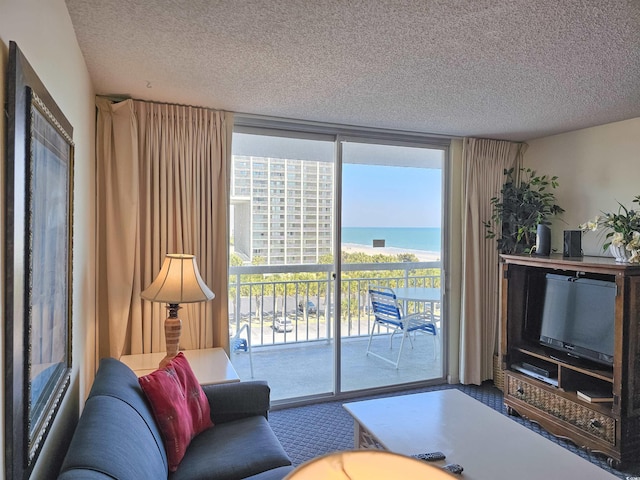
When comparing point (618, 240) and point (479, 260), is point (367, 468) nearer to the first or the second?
point (618, 240)

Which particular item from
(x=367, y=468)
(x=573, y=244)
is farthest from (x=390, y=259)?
(x=367, y=468)

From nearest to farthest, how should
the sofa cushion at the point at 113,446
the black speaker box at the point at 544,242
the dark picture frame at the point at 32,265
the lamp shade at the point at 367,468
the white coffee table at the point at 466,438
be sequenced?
the lamp shade at the point at 367,468 → the dark picture frame at the point at 32,265 → the sofa cushion at the point at 113,446 → the white coffee table at the point at 466,438 → the black speaker box at the point at 544,242

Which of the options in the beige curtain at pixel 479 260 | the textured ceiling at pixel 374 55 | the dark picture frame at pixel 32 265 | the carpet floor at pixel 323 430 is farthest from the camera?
the beige curtain at pixel 479 260

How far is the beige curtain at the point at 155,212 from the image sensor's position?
9.60 ft

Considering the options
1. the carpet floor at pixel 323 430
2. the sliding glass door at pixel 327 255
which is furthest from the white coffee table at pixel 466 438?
the sliding glass door at pixel 327 255

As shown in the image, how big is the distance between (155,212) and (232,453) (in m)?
1.77

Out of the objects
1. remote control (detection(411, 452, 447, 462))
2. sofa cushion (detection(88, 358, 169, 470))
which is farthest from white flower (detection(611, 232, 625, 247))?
sofa cushion (detection(88, 358, 169, 470))

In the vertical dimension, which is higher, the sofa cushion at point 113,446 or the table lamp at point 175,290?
the table lamp at point 175,290

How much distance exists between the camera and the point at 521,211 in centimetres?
389

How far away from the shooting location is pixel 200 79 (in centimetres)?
254

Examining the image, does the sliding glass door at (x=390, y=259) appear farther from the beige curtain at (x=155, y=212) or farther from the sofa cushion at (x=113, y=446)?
the sofa cushion at (x=113, y=446)

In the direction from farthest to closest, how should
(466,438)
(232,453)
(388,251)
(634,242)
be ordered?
(388,251) < (634,242) < (466,438) < (232,453)

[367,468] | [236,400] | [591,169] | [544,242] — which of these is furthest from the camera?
[591,169]

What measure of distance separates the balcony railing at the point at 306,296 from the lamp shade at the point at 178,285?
82 centimetres
